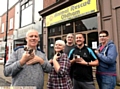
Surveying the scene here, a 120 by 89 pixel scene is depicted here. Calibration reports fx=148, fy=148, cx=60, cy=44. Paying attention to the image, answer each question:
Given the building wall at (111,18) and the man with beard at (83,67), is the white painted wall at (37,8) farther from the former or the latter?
the man with beard at (83,67)

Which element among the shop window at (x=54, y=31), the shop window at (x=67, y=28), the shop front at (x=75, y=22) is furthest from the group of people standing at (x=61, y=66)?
the shop window at (x=54, y=31)

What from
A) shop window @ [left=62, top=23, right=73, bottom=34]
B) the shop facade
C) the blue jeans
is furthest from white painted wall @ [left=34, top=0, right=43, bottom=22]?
the blue jeans

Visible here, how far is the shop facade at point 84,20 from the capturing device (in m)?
5.95

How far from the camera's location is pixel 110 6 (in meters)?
6.11

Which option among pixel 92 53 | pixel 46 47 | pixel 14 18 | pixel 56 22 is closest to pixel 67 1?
pixel 56 22

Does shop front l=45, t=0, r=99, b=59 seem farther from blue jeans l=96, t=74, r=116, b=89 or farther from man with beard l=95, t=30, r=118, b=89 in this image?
blue jeans l=96, t=74, r=116, b=89

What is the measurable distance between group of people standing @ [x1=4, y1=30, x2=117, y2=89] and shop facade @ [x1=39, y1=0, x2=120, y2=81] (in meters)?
3.39

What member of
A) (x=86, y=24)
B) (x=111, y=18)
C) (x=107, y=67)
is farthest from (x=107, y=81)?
(x=86, y=24)

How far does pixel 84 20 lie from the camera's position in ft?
24.9

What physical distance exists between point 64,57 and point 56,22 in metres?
7.04

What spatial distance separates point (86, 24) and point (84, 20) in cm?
27

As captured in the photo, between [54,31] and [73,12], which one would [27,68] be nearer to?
[73,12]

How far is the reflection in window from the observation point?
696 cm

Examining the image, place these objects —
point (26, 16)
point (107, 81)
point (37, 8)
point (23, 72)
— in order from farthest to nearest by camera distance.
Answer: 1. point (26, 16)
2. point (37, 8)
3. point (107, 81)
4. point (23, 72)
